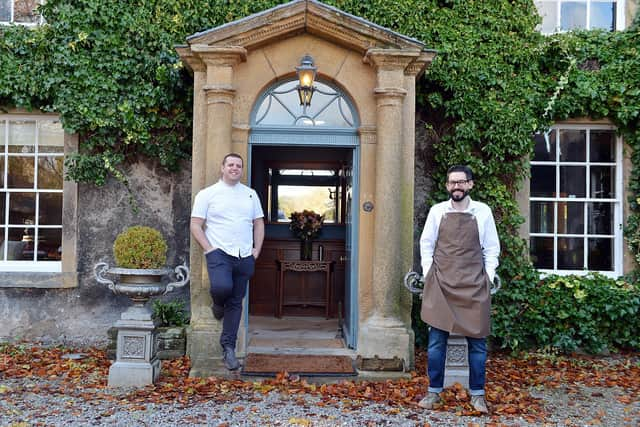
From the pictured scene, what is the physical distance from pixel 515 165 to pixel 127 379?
494 centimetres

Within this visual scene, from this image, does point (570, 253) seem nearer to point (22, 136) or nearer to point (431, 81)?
point (431, 81)

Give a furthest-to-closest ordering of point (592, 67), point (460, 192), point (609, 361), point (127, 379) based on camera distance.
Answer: point (592, 67), point (609, 361), point (127, 379), point (460, 192)

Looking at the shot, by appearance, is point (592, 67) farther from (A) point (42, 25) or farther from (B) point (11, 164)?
(B) point (11, 164)

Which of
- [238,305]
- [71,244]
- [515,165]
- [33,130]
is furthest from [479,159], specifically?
[33,130]

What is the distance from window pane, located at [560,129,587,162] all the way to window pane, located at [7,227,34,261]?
273 inches

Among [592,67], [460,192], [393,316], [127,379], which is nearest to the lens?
[460,192]

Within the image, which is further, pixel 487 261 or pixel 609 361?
pixel 609 361

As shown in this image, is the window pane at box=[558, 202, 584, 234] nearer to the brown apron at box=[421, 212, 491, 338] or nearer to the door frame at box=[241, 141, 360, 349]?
the door frame at box=[241, 141, 360, 349]

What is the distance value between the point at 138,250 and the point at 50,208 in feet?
8.85

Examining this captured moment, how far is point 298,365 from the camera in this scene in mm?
5461

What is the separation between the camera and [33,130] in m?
7.16

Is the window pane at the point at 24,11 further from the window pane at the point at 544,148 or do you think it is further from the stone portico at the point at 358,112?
the window pane at the point at 544,148

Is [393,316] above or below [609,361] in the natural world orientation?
above

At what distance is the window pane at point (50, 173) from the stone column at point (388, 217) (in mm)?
4215
